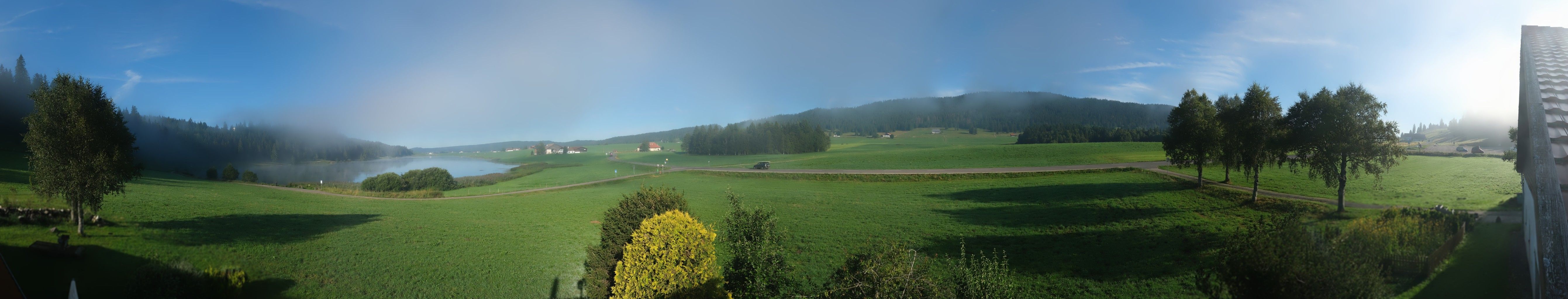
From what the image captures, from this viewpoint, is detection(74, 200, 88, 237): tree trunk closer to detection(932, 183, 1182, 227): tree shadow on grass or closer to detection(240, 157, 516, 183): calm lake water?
detection(240, 157, 516, 183): calm lake water

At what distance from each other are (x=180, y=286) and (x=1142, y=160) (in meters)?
16.0

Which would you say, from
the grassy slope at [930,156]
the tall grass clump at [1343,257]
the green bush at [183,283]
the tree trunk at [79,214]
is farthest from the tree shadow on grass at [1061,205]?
the tree trunk at [79,214]

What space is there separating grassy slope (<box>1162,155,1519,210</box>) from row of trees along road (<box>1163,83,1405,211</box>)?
80mm

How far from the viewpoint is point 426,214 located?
11.7 metres

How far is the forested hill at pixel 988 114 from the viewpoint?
9.52 m

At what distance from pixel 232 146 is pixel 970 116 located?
828 inches

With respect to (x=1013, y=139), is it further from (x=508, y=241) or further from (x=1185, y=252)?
(x=508, y=241)

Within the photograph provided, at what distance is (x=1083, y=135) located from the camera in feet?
36.7

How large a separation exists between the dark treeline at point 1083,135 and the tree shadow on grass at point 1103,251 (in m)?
2.71

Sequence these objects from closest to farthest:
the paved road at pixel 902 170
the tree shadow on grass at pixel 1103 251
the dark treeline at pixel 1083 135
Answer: the tree shadow on grass at pixel 1103 251, the dark treeline at pixel 1083 135, the paved road at pixel 902 170

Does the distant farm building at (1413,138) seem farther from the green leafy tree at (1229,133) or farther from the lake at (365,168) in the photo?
the lake at (365,168)

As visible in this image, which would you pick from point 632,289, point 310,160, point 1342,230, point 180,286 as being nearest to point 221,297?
point 180,286

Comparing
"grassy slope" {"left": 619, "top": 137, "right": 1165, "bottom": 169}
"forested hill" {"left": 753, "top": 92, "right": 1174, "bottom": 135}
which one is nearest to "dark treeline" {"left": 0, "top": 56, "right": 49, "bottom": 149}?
"grassy slope" {"left": 619, "top": 137, "right": 1165, "bottom": 169}

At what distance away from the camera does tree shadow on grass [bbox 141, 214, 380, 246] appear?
6906 millimetres
